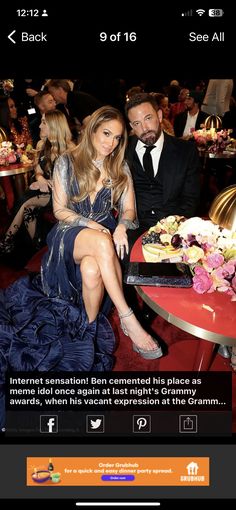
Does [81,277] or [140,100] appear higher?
[140,100]

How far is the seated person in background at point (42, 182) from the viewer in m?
3.04

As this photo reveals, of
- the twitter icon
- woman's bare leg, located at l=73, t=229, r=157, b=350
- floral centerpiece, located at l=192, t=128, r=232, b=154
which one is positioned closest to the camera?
the twitter icon

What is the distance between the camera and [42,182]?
323 cm

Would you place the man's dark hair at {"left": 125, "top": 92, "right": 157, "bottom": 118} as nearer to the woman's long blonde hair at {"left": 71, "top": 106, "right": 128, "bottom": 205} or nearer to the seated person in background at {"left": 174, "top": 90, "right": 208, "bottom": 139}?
the woman's long blonde hair at {"left": 71, "top": 106, "right": 128, "bottom": 205}

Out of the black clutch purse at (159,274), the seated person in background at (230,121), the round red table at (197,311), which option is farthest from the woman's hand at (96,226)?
the seated person in background at (230,121)

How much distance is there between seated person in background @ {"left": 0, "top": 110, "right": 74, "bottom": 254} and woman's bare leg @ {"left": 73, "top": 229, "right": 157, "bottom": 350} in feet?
4.28

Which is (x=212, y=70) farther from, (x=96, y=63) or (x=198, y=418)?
(x=198, y=418)

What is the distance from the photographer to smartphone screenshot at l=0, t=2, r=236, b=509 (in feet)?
3.66

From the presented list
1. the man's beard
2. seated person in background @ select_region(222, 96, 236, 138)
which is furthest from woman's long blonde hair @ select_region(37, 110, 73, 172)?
seated person in background @ select_region(222, 96, 236, 138)

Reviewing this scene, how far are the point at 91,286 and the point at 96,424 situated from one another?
2.65 ft

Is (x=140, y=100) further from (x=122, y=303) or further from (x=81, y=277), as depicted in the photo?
(x=122, y=303)
